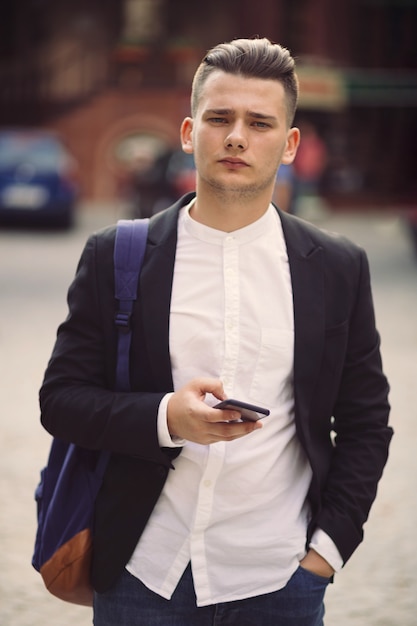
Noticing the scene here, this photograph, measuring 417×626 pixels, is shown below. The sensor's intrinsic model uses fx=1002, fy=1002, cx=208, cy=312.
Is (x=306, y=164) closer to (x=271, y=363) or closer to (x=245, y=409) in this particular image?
(x=271, y=363)

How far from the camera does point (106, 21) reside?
2847cm

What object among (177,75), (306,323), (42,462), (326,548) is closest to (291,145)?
(306,323)

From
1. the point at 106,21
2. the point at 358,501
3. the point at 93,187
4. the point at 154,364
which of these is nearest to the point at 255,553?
the point at 358,501

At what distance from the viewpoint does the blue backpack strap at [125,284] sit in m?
2.28

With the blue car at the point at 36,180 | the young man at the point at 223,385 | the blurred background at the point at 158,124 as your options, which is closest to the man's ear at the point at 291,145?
the young man at the point at 223,385

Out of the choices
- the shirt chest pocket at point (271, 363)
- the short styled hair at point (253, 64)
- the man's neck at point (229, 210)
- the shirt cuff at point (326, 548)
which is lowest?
the shirt cuff at point (326, 548)

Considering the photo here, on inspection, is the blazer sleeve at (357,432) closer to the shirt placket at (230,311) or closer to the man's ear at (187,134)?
the shirt placket at (230,311)

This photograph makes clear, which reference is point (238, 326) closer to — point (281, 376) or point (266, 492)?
point (281, 376)

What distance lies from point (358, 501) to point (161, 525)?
483mm

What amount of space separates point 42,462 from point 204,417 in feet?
12.3

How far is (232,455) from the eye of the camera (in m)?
2.28

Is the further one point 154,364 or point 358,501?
point 358,501

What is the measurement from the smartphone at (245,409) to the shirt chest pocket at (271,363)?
9.9 inches

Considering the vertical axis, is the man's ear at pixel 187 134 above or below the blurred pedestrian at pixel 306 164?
above
